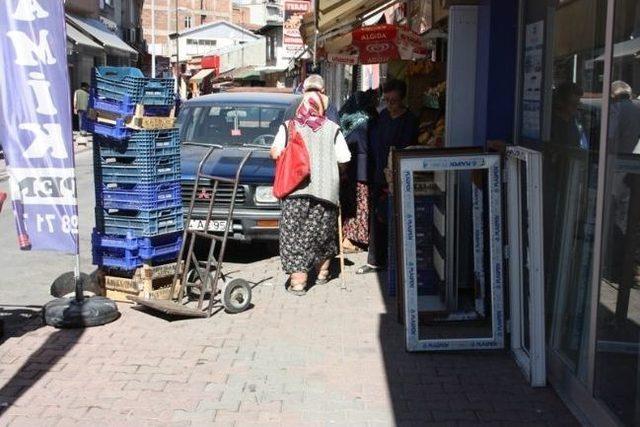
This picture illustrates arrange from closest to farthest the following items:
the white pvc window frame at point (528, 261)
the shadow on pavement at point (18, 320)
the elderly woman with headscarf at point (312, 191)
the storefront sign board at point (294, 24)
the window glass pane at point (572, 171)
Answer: the window glass pane at point (572, 171)
the white pvc window frame at point (528, 261)
the shadow on pavement at point (18, 320)
the elderly woman with headscarf at point (312, 191)
the storefront sign board at point (294, 24)

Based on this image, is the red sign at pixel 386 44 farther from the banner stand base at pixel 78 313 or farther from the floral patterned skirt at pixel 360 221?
the banner stand base at pixel 78 313

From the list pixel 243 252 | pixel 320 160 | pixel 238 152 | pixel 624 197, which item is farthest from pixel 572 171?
pixel 243 252

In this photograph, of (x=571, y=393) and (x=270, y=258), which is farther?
(x=270, y=258)

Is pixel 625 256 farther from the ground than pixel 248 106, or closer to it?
closer to it

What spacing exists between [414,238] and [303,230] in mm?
1929

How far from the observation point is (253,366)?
5.08 metres

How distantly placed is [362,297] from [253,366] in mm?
2037

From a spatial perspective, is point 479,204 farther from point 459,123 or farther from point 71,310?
point 71,310

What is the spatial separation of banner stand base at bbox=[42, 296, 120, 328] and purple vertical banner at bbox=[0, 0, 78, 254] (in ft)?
1.81

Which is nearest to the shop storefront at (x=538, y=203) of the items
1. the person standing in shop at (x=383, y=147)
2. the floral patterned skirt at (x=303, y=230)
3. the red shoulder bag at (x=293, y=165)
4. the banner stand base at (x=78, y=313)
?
the person standing in shop at (x=383, y=147)

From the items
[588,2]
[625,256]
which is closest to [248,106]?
[588,2]

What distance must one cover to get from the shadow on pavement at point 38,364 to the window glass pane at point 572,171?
3222 millimetres

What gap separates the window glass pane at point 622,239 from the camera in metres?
3.66

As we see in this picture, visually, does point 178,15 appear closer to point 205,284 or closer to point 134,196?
point 134,196
